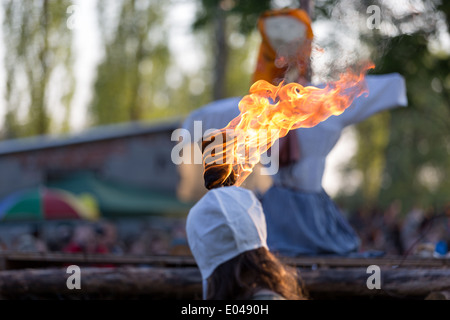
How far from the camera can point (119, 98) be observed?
29.7 m

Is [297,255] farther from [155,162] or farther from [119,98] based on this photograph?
[119,98]

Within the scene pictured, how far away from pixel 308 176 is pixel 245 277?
3.17 metres

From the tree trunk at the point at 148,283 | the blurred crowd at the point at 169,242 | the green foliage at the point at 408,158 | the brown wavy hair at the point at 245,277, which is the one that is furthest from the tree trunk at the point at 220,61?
the brown wavy hair at the point at 245,277

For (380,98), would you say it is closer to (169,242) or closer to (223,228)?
(223,228)

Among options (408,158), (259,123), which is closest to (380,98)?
(259,123)

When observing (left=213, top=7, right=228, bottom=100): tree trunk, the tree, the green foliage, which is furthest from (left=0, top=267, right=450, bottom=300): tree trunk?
the tree

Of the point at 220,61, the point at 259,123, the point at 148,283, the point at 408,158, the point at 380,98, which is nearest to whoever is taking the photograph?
the point at 259,123

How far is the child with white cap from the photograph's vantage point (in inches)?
101

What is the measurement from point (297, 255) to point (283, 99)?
2.01 meters

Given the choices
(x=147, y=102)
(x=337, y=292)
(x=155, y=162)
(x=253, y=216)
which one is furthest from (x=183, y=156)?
(x=147, y=102)

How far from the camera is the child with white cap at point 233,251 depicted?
101 inches

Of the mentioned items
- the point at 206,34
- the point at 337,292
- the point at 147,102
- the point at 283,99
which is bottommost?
the point at 337,292

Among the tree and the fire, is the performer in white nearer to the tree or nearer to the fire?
the fire

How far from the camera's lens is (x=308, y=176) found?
18.6 ft
